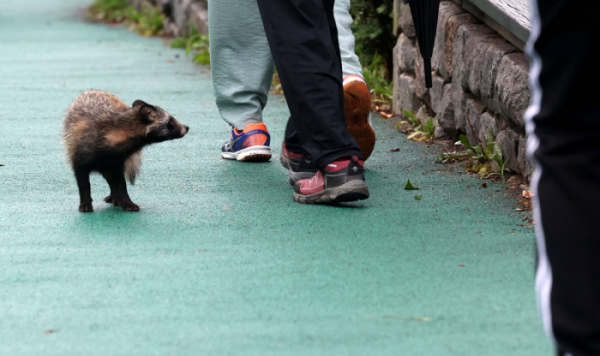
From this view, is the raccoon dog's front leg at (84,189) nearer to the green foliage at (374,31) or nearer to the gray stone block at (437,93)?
the gray stone block at (437,93)

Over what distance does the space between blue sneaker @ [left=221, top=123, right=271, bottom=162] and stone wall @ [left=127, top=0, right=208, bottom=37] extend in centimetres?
498

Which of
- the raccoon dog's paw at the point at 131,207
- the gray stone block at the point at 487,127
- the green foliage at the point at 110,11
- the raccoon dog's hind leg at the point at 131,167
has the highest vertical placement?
the raccoon dog's hind leg at the point at 131,167

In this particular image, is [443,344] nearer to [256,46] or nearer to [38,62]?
[256,46]

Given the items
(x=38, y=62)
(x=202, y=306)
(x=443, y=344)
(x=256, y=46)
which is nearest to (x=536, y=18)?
(x=443, y=344)

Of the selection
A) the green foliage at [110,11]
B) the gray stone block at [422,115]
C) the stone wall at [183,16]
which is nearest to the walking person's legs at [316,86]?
the gray stone block at [422,115]

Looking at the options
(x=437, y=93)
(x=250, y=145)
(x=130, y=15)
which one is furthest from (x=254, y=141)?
(x=130, y=15)

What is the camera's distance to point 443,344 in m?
1.75

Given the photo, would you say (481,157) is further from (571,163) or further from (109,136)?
(571,163)

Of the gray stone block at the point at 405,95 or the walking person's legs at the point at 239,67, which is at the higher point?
the walking person's legs at the point at 239,67

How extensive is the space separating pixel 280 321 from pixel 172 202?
1.34 m

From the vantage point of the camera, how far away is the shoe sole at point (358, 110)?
343 cm

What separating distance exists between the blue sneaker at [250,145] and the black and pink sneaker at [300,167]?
445mm

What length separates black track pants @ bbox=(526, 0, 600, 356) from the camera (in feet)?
4.14

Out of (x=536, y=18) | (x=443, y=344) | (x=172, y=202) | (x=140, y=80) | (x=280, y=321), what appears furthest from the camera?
(x=140, y=80)
